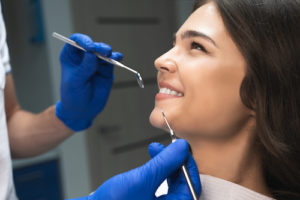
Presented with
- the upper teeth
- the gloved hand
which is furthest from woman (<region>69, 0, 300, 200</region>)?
the gloved hand

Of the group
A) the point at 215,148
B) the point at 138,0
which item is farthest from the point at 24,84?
the point at 215,148

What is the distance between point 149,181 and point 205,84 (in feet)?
1.06

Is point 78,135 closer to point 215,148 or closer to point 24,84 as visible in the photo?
point 24,84

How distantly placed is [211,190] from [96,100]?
1.94 ft

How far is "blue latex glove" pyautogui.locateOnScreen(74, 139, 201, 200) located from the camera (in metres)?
0.71

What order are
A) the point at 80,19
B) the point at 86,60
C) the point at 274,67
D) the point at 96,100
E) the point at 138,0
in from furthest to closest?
the point at 138,0
the point at 80,19
the point at 96,100
the point at 86,60
the point at 274,67

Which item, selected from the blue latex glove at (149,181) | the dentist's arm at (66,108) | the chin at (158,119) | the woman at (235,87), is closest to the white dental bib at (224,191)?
the woman at (235,87)

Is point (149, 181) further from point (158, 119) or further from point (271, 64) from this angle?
point (271, 64)

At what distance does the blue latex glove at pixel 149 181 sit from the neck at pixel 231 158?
0.49 feet

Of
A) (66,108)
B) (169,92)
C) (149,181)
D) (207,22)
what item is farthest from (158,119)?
(66,108)

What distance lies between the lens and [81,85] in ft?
3.65

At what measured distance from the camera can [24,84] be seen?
2355mm

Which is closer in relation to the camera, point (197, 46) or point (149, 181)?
point (149, 181)

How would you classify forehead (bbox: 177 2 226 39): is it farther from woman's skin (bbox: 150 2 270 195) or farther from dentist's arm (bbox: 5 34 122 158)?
dentist's arm (bbox: 5 34 122 158)
